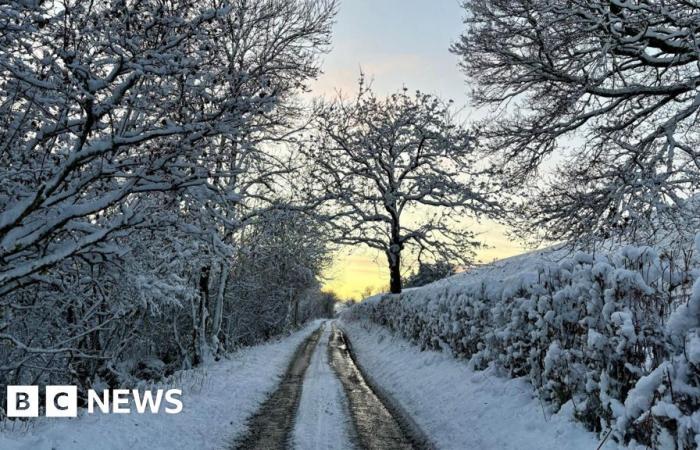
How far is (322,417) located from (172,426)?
9.01 feet

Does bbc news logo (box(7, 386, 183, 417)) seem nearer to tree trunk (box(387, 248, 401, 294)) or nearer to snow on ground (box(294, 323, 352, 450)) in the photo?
snow on ground (box(294, 323, 352, 450))

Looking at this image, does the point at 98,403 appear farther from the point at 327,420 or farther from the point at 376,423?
the point at 376,423

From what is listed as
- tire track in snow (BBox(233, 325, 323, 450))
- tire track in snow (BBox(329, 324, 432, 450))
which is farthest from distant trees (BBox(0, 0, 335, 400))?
tire track in snow (BBox(329, 324, 432, 450))

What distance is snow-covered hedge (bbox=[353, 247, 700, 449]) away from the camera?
4.63m

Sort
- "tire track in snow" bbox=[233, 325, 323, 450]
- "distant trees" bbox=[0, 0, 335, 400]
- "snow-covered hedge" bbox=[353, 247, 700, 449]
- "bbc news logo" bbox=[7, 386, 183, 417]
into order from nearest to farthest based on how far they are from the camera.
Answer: "snow-covered hedge" bbox=[353, 247, 700, 449] < "distant trees" bbox=[0, 0, 335, 400] < "tire track in snow" bbox=[233, 325, 323, 450] < "bbc news logo" bbox=[7, 386, 183, 417]

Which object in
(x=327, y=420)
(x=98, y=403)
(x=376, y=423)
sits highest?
(x=98, y=403)

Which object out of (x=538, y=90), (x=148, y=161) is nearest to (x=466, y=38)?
(x=538, y=90)

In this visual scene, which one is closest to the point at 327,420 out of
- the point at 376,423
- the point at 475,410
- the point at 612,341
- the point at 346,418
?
the point at 346,418

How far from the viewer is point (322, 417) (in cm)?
955

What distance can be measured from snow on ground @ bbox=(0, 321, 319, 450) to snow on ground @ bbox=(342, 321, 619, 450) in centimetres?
326

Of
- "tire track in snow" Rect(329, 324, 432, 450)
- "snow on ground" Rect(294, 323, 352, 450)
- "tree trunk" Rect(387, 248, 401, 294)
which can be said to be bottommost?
"tire track in snow" Rect(329, 324, 432, 450)

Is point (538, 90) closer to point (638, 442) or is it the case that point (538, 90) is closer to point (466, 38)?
point (466, 38)

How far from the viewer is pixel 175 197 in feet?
23.3

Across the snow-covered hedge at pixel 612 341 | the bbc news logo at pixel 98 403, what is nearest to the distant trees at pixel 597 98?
the snow-covered hedge at pixel 612 341
